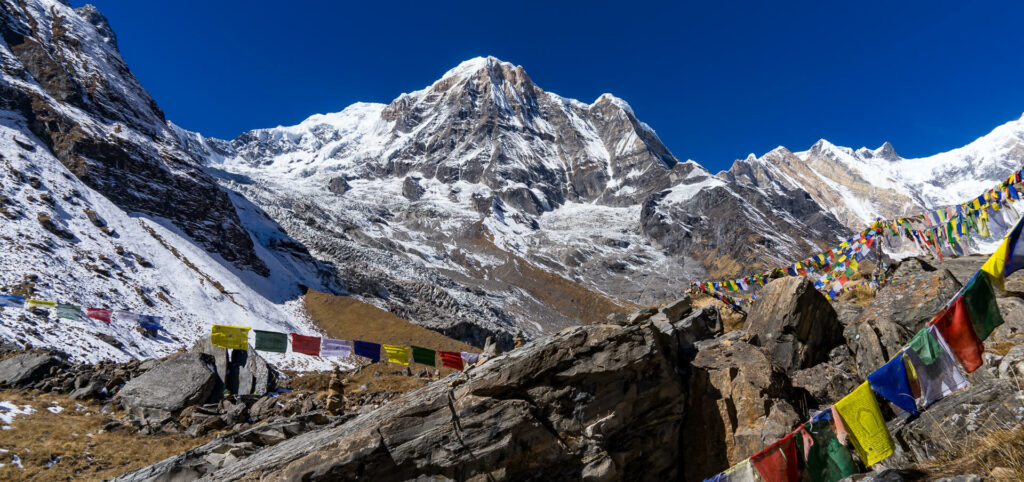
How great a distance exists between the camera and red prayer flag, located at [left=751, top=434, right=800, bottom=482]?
7.21m

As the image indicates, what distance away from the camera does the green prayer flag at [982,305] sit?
5.84 m

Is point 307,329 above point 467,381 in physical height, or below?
above

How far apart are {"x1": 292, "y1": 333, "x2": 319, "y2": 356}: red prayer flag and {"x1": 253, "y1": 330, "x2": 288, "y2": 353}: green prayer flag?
1.24m

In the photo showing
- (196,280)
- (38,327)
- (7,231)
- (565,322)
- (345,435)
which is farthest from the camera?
(565,322)

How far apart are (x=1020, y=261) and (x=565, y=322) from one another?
86057 millimetres

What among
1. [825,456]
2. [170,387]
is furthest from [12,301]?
[825,456]

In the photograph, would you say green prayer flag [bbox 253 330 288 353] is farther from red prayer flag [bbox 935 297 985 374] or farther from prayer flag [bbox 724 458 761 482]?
red prayer flag [bbox 935 297 985 374]

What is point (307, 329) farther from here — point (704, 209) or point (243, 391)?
point (704, 209)

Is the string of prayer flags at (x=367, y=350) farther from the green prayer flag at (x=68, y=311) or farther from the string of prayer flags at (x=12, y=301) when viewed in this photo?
the string of prayer flags at (x=12, y=301)

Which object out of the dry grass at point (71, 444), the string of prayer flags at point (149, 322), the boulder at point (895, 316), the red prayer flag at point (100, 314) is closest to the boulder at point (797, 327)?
the boulder at point (895, 316)

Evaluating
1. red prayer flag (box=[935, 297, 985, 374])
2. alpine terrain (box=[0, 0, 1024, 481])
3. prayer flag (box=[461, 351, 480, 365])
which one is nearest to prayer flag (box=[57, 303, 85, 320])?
alpine terrain (box=[0, 0, 1024, 481])

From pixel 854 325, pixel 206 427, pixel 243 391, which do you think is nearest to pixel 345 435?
pixel 206 427

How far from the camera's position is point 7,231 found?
35.0 meters

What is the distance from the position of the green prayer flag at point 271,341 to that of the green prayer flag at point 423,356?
738cm
